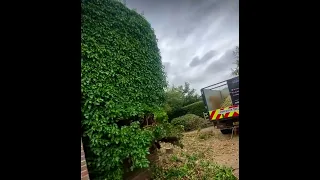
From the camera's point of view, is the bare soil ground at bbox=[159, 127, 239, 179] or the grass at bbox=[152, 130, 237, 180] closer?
the grass at bbox=[152, 130, 237, 180]

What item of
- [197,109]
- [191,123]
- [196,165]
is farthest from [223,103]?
[197,109]

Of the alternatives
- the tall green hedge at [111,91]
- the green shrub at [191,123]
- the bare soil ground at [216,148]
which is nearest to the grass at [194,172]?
the bare soil ground at [216,148]

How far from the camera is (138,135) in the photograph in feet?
11.8

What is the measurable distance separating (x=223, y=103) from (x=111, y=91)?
20.4 ft

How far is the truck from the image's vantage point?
24.4 ft

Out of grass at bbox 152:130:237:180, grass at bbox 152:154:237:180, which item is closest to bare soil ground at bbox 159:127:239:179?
grass at bbox 152:130:237:180

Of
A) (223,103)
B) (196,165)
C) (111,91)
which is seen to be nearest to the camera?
(111,91)

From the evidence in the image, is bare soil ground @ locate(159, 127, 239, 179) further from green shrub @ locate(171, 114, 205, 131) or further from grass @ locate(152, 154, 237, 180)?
green shrub @ locate(171, 114, 205, 131)

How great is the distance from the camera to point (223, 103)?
8562 millimetres

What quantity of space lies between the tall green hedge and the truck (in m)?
4.23

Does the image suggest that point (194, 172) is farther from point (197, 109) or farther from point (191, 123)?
point (197, 109)

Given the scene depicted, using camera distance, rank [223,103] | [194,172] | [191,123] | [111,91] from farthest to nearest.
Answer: [191,123] < [223,103] < [194,172] < [111,91]

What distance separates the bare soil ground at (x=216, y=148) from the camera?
5477 millimetres
